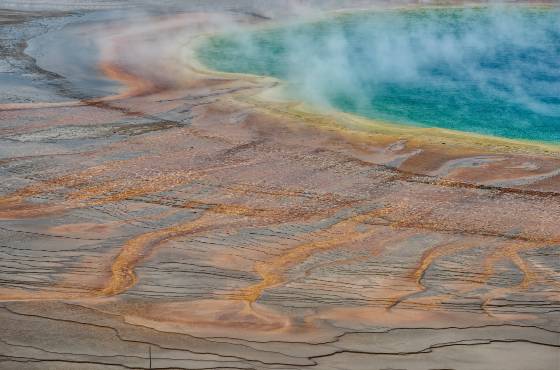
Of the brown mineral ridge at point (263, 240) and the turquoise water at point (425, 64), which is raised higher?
the turquoise water at point (425, 64)

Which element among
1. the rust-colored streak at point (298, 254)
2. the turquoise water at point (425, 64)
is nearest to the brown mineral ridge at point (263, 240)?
the rust-colored streak at point (298, 254)

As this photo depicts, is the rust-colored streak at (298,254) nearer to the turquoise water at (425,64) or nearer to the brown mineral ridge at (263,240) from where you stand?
the brown mineral ridge at (263,240)

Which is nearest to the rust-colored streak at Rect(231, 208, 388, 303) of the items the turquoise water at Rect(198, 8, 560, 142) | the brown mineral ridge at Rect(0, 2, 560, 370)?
the brown mineral ridge at Rect(0, 2, 560, 370)

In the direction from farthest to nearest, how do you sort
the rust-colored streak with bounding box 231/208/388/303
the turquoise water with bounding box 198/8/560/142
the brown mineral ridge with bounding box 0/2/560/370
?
the turquoise water with bounding box 198/8/560/142 < the rust-colored streak with bounding box 231/208/388/303 < the brown mineral ridge with bounding box 0/2/560/370

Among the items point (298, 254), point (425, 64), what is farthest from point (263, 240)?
point (425, 64)

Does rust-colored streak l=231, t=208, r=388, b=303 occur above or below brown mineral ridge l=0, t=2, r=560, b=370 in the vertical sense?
below

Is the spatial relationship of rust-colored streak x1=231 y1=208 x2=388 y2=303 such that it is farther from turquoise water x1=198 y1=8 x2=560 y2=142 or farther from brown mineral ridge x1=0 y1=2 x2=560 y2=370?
turquoise water x1=198 y1=8 x2=560 y2=142

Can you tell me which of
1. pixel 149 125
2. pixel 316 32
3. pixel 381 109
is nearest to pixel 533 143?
pixel 381 109

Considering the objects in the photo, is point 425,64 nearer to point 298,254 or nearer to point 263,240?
point 263,240
